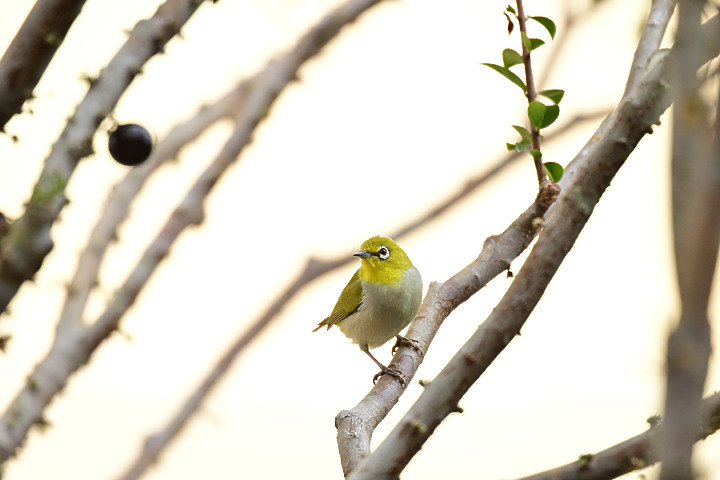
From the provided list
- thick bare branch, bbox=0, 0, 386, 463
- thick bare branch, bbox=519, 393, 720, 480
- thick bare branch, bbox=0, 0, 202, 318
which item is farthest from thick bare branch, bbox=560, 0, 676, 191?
thick bare branch, bbox=0, 0, 386, 463

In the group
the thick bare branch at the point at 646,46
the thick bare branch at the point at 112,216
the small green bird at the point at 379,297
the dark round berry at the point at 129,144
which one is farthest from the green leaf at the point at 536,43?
the thick bare branch at the point at 112,216

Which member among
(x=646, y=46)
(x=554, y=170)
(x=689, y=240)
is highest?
(x=646, y=46)

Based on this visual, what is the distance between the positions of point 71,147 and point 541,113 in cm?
111

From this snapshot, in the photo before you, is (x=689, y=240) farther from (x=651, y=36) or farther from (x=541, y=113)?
(x=651, y=36)

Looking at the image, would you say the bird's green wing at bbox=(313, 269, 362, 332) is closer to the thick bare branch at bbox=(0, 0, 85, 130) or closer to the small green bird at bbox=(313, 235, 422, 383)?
the small green bird at bbox=(313, 235, 422, 383)

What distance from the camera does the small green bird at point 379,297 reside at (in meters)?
3.31

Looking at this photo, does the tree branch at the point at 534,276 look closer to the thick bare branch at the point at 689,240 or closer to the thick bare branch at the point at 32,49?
the thick bare branch at the point at 689,240

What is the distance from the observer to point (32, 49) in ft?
5.32

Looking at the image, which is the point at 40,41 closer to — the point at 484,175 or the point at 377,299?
the point at 377,299

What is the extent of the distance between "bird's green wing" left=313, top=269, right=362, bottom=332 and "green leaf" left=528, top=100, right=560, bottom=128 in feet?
6.71

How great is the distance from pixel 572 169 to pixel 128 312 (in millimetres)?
1936

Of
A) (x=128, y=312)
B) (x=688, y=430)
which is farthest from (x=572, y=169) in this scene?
(x=128, y=312)

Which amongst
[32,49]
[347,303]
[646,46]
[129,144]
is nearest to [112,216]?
[347,303]

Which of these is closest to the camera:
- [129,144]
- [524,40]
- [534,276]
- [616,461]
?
[534,276]
